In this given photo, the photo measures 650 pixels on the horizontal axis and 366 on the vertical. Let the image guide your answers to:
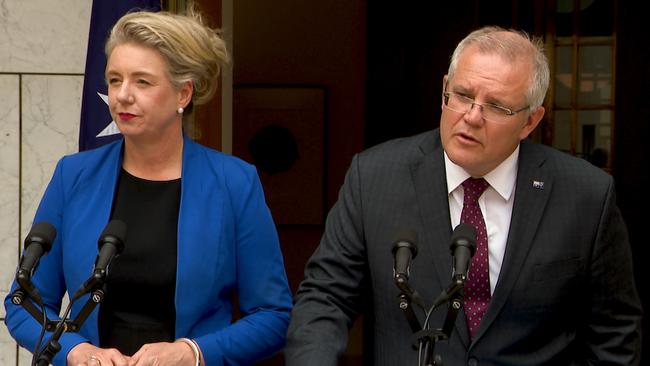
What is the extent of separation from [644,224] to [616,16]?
1.14m

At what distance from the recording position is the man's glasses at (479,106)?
2971 mm

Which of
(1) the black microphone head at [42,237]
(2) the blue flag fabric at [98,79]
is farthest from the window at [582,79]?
(1) the black microphone head at [42,237]

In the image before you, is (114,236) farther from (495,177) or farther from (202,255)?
(495,177)

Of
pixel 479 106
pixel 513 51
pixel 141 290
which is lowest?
pixel 141 290

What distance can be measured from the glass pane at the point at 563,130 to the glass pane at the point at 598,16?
465 mm

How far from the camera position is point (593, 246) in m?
3.09

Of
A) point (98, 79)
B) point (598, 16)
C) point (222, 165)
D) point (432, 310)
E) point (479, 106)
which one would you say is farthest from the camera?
point (598, 16)

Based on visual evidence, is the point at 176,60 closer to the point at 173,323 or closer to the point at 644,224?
the point at 173,323

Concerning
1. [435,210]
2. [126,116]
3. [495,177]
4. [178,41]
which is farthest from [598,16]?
[126,116]

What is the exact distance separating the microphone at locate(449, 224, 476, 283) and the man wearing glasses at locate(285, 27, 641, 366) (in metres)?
0.45

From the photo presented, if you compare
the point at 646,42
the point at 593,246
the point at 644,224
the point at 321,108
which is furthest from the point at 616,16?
the point at 593,246

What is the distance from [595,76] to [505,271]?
3.63 metres

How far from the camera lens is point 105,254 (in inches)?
101

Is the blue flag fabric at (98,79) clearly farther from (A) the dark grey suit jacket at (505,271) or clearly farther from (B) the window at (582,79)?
(B) the window at (582,79)
